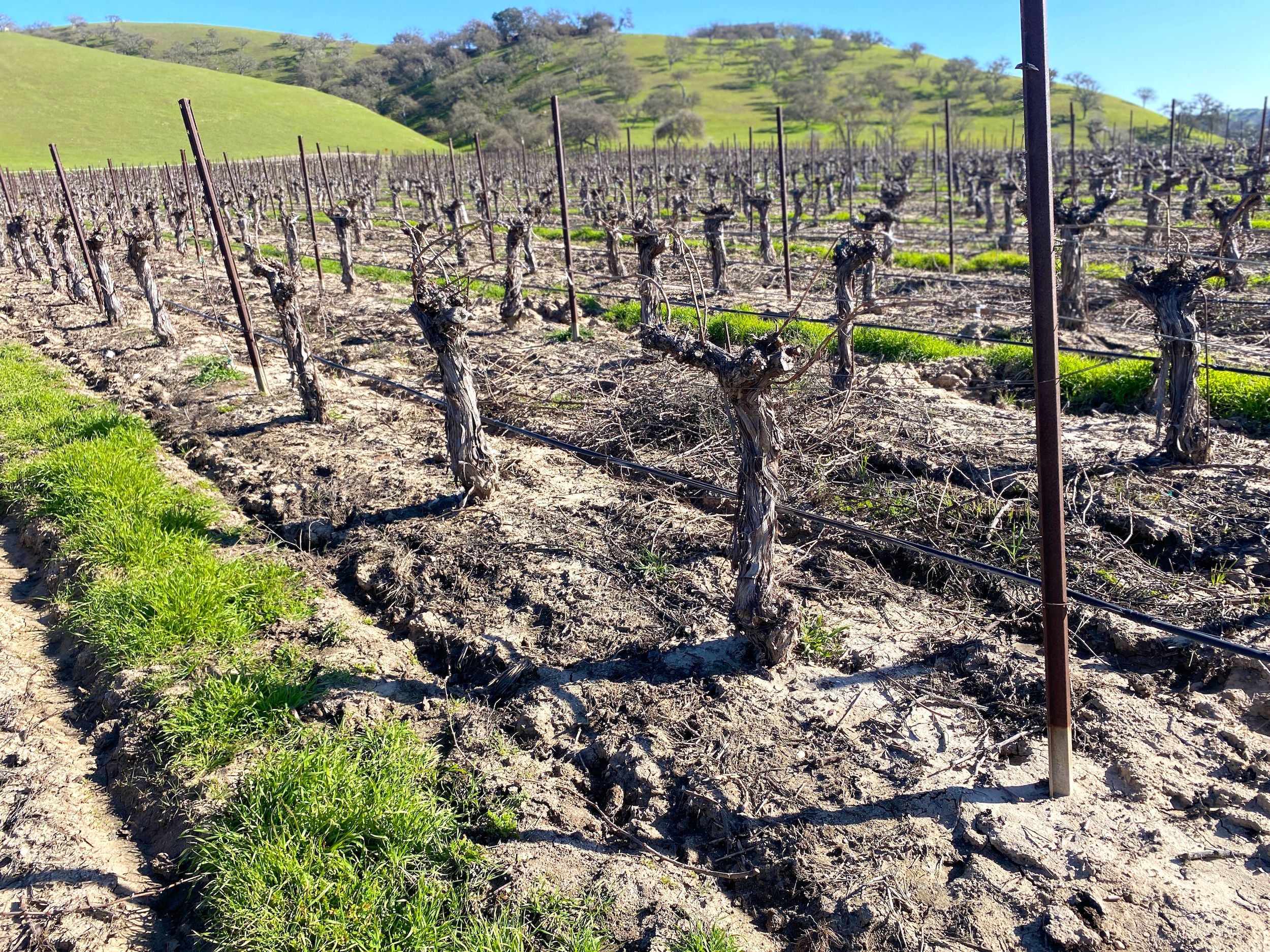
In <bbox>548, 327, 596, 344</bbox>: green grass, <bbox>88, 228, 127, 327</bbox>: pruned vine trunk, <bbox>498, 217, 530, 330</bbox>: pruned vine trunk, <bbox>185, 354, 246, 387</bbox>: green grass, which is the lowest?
<bbox>548, 327, 596, 344</bbox>: green grass

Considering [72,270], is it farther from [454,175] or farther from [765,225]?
[765,225]

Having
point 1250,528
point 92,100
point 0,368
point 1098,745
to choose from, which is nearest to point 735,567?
point 1098,745

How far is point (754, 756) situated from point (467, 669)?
1.70m

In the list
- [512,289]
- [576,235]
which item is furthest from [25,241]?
[512,289]

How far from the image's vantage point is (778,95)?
9031 centimetres

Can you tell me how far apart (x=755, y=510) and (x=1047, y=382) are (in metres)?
1.66

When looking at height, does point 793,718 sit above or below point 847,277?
below

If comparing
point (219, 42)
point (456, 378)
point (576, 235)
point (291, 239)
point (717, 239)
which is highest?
point (219, 42)

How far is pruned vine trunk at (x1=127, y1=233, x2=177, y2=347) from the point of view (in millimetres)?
11938

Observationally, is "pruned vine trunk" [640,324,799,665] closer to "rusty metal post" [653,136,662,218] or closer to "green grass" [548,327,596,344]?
"green grass" [548,327,596,344]

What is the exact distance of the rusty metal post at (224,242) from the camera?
8.36 metres

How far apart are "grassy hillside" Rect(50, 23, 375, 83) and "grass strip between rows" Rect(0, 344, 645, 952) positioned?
12372cm

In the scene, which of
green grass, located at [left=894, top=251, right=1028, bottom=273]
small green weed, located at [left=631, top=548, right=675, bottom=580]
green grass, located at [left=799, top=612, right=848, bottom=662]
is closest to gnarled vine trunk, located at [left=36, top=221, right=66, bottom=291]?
small green weed, located at [left=631, top=548, right=675, bottom=580]

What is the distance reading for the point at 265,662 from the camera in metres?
4.46
